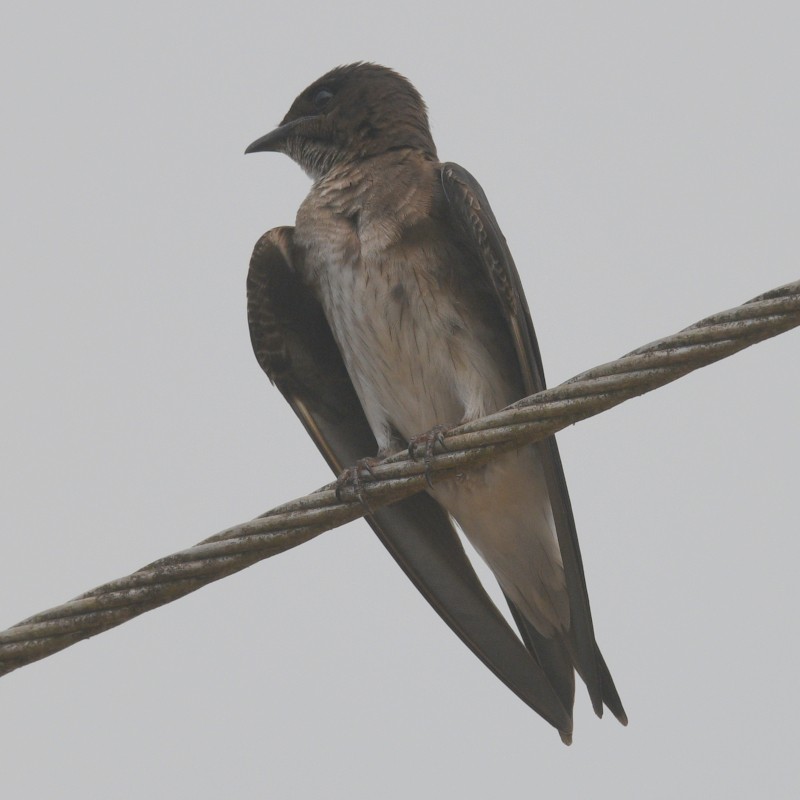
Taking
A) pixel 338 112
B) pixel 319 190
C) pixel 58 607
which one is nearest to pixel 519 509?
pixel 319 190

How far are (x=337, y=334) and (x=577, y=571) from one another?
5.02ft

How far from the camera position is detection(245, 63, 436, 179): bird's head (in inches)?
259

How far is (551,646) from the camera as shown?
5.90m

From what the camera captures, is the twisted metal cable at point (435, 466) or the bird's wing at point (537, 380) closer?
the twisted metal cable at point (435, 466)

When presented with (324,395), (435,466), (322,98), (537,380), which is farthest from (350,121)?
(435,466)

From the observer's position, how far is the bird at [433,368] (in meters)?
5.55

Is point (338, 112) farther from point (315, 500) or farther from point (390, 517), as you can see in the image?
point (315, 500)

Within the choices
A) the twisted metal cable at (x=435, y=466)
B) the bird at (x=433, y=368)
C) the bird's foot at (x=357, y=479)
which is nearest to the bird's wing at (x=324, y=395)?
the bird at (x=433, y=368)

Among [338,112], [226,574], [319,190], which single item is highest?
[338,112]

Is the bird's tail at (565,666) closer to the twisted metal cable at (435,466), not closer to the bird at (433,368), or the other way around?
the bird at (433,368)

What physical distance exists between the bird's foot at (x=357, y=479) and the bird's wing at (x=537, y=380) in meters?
0.66

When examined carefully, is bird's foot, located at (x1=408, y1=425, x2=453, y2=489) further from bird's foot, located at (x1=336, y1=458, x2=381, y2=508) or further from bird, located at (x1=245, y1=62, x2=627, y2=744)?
bird, located at (x1=245, y1=62, x2=627, y2=744)

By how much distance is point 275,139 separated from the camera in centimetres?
701

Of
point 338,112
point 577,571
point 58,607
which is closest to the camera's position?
point 58,607
